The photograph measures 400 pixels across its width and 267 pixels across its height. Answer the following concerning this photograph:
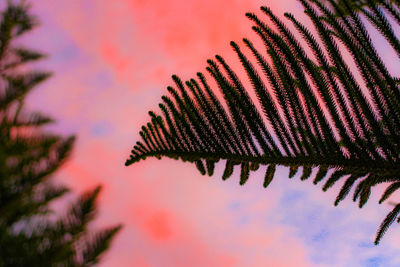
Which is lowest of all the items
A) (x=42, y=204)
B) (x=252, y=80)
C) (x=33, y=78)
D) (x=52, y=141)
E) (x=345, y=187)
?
(x=345, y=187)

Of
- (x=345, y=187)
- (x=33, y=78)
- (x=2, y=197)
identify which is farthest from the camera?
(x=33, y=78)

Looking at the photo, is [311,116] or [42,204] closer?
[311,116]

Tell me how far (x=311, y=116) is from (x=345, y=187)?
287 millimetres

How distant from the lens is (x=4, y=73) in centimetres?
577

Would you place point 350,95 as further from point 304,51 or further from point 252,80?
point 252,80

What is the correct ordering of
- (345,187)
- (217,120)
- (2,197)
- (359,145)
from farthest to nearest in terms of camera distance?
(2,197), (217,120), (345,187), (359,145)

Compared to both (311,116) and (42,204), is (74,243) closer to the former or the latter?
(42,204)

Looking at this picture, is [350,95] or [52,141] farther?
[52,141]

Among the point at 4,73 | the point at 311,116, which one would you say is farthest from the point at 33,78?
the point at 311,116

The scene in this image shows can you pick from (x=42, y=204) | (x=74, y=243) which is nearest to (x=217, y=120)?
(x=74, y=243)

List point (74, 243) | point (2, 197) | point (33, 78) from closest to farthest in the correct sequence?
point (74, 243) → point (2, 197) → point (33, 78)

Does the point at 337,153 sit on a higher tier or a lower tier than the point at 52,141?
lower

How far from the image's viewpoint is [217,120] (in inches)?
55.3

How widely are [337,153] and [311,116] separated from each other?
149mm
